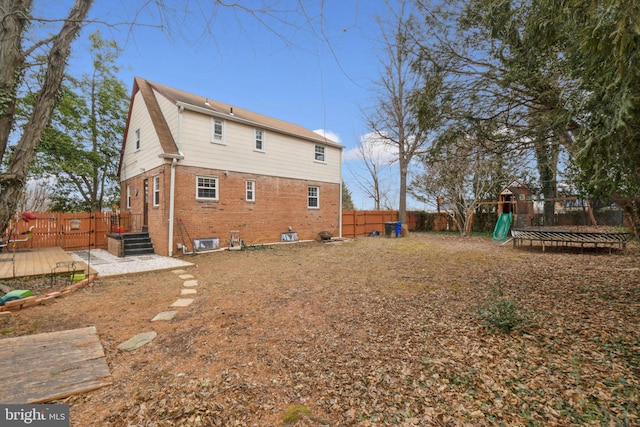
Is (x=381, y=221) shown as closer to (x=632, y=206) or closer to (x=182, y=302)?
(x=632, y=206)

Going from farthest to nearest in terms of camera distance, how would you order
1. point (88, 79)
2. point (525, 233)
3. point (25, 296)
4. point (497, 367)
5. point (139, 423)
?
point (88, 79) < point (525, 233) < point (25, 296) < point (497, 367) < point (139, 423)

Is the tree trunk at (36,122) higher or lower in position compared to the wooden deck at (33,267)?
higher

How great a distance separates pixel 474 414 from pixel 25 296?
650cm

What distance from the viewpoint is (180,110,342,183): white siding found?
1059 cm

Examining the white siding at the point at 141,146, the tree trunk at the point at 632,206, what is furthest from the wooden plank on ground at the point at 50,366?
the white siding at the point at 141,146

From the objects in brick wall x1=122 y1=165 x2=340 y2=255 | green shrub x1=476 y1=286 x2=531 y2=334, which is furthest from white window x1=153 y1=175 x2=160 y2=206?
green shrub x1=476 y1=286 x2=531 y2=334

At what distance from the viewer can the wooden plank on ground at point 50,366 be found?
2.29 metres

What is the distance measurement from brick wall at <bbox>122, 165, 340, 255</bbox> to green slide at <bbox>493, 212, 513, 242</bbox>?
8.63m

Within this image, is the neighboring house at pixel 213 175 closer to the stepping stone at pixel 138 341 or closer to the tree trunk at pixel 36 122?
the tree trunk at pixel 36 122

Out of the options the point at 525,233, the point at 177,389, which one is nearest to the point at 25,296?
the point at 177,389

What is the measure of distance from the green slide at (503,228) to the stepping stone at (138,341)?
15374 millimetres

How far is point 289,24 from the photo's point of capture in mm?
2244

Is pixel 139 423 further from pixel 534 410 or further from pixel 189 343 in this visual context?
pixel 534 410

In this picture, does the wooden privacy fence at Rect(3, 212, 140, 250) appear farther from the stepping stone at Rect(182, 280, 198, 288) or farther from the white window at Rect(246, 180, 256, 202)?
the stepping stone at Rect(182, 280, 198, 288)
